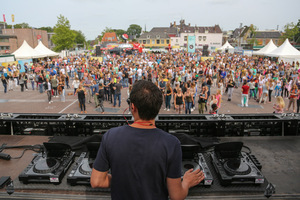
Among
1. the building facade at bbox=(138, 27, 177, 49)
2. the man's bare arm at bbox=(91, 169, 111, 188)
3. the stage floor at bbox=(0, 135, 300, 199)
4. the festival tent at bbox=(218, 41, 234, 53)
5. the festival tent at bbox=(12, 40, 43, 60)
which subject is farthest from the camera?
the building facade at bbox=(138, 27, 177, 49)

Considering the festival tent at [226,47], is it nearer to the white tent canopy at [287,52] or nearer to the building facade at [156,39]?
the white tent canopy at [287,52]

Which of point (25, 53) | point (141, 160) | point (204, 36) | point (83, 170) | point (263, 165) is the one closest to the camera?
point (141, 160)

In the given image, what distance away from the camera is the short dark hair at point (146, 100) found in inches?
69.4

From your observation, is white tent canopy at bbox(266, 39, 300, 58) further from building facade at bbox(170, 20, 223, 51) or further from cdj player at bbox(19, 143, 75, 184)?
building facade at bbox(170, 20, 223, 51)

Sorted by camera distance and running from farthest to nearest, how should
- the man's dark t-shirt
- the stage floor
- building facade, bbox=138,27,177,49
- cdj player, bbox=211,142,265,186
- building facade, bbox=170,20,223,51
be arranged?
building facade, bbox=138,27,177,49, building facade, bbox=170,20,223,51, cdj player, bbox=211,142,265,186, the stage floor, the man's dark t-shirt

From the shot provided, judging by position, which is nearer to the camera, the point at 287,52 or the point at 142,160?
the point at 142,160

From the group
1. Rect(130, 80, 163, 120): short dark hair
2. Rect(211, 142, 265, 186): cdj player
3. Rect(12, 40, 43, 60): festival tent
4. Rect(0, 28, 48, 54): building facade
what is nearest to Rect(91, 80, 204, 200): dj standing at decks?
Rect(130, 80, 163, 120): short dark hair

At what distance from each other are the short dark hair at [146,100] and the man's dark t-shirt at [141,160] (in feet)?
0.50

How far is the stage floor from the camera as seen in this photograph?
3.14 m

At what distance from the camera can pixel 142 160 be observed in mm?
1637

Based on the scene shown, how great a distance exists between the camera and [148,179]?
1.66 meters

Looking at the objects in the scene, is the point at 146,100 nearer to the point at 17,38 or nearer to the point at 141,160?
the point at 141,160

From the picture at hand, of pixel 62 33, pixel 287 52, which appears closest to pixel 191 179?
pixel 287 52

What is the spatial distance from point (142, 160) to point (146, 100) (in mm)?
478
